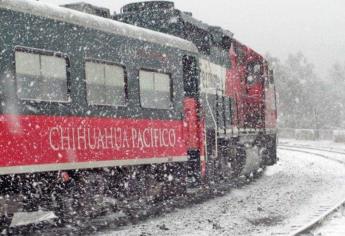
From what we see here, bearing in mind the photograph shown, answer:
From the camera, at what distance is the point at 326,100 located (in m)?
99.3

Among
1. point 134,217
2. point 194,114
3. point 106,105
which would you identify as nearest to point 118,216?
point 134,217

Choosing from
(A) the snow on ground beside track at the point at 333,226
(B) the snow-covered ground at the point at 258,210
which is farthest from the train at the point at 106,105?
(A) the snow on ground beside track at the point at 333,226

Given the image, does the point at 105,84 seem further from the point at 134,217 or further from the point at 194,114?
the point at 194,114

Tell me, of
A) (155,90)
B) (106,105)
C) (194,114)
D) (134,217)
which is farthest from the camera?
(194,114)

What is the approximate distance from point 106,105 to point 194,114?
11.5ft

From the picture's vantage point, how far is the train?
27.7 feet

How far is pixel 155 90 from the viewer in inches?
460

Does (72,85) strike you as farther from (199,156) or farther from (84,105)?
(199,156)

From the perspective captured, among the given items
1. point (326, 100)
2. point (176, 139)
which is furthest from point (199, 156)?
point (326, 100)

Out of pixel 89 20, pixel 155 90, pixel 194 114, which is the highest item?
pixel 89 20

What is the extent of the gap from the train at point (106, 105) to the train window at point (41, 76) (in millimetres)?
17

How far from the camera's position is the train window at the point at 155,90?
36.9 feet

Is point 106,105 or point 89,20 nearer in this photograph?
point 89,20

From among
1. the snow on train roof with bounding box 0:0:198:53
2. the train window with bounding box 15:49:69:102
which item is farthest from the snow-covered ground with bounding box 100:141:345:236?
the snow on train roof with bounding box 0:0:198:53
